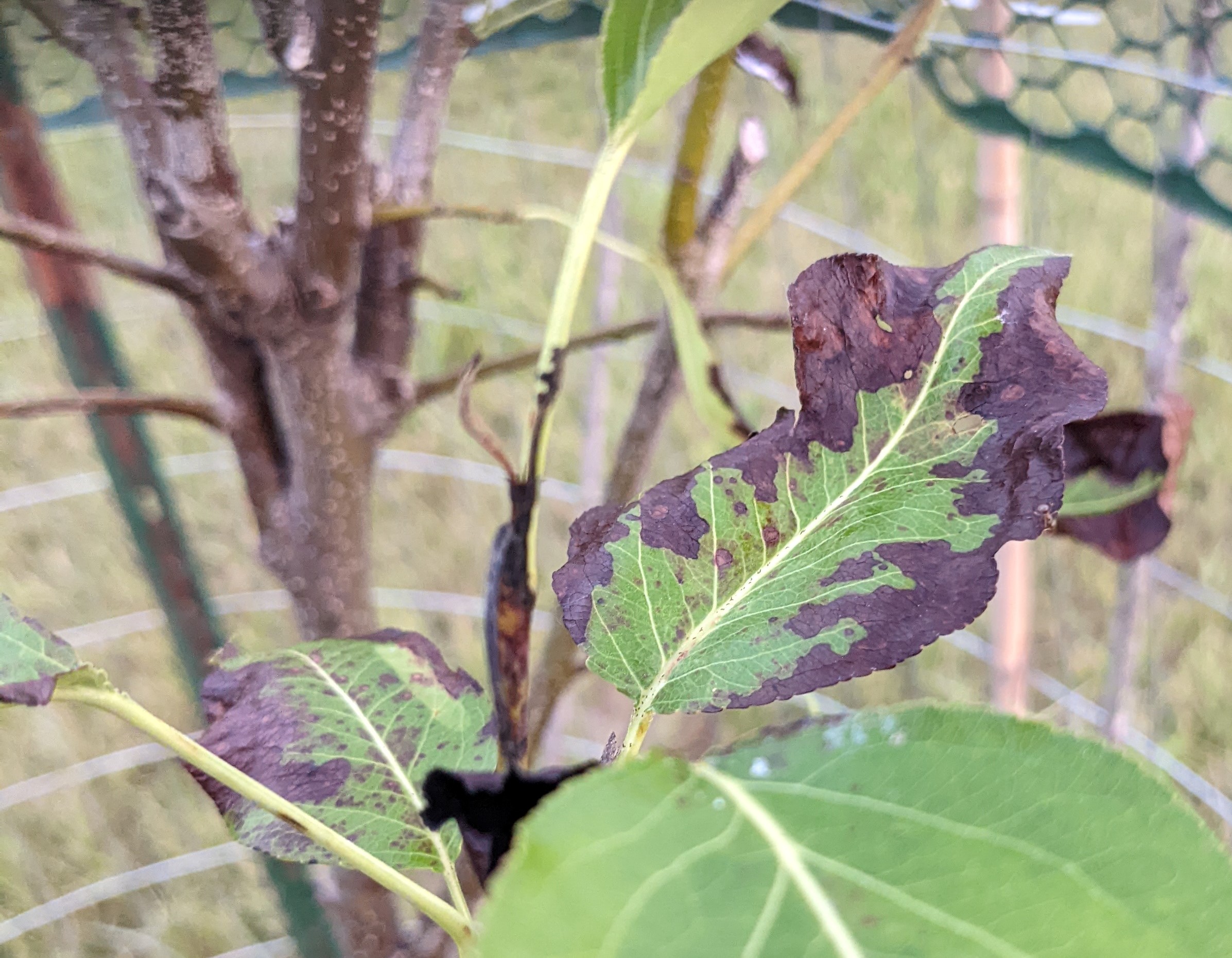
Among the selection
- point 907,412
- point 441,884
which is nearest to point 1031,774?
A: point 907,412

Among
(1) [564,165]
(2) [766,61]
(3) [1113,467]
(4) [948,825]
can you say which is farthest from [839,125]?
(1) [564,165]

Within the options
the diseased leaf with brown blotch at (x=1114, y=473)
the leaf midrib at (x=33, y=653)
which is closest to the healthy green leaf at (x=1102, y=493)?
the diseased leaf with brown blotch at (x=1114, y=473)

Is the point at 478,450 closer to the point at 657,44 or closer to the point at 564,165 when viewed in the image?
the point at 564,165

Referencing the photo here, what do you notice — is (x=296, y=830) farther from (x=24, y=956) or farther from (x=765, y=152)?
(x=24, y=956)

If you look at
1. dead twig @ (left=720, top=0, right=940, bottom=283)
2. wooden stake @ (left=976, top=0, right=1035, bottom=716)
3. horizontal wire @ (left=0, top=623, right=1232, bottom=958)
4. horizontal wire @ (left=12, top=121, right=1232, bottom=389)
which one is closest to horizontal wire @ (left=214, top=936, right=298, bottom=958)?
horizontal wire @ (left=0, top=623, right=1232, bottom=958)

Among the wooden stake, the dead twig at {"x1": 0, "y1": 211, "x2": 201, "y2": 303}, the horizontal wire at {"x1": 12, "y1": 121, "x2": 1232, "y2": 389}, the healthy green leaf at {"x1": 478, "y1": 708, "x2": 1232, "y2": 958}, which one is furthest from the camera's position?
the horizontal wire at {"x1": 12, "y1": 121, "x2": 1232, "y2": 389}

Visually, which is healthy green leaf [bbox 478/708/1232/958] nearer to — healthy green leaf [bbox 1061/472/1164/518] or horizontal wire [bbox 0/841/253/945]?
healthy green leaf [bbox 1061/472/1164/518]
